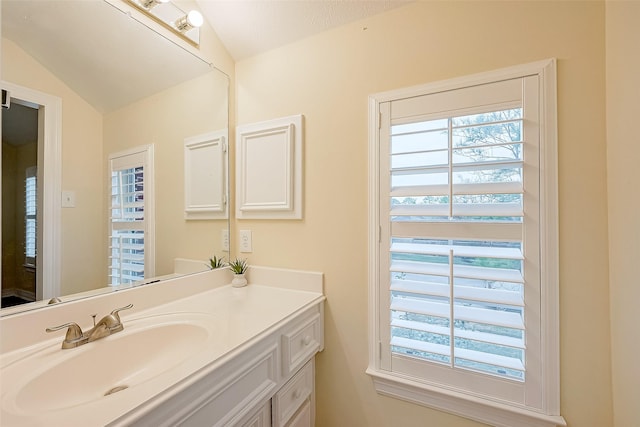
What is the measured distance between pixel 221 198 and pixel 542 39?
4.95 ft

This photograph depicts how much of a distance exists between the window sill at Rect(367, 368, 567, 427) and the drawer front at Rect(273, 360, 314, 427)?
0.89ft

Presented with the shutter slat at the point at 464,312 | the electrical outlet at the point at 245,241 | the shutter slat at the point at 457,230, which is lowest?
the shutter slat at the point at 464,312

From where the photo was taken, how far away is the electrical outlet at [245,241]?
4.86 feet

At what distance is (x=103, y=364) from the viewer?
0.81 m

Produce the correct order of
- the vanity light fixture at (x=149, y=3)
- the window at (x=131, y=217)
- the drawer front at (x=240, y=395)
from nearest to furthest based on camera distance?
the drawer front at (x=240, y=395) < the window at (x=131, y=217) < the vanity light fixture at (x=149, y=3)

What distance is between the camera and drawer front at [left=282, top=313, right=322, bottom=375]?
0.98 m

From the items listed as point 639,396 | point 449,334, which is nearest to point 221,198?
point 449,334

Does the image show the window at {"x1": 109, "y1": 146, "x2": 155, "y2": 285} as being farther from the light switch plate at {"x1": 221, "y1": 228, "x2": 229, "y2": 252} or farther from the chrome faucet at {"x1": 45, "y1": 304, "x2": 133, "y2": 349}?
the light switch plate at {"x1": 221, "y1": 228, "x2": 229, "y2": 252}

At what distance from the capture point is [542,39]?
94cm

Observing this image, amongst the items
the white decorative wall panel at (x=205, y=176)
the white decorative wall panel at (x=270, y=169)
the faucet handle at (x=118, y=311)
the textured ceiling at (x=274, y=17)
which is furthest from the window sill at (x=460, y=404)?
the textured ceiling at (x=274, y=17)

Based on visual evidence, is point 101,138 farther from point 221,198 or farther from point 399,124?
point 399,124

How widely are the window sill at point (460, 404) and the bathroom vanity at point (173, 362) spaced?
340 millimetres

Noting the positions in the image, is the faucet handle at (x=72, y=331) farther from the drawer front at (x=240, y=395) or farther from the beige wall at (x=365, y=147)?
the beige wall at (x=365, y=147)

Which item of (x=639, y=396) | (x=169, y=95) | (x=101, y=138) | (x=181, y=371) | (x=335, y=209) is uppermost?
(x=169, y=95)
